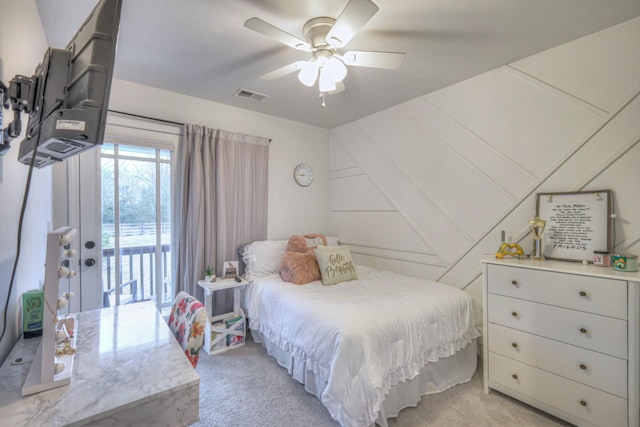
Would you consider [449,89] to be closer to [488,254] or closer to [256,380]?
[488,254]

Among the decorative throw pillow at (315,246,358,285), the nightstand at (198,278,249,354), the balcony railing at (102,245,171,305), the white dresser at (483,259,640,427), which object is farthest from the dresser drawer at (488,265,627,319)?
the balcony railing at (102,245,171,305)

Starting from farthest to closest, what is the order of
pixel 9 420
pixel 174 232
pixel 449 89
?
pixel 174 232 < pixel 449 89 < pixel 9 420

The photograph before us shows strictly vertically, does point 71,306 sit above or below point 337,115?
below

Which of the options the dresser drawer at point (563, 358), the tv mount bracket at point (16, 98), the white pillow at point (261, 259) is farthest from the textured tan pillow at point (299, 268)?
the tv mount bracket at point (16, 98)

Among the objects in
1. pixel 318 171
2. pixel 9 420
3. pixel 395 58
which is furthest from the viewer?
pixel 318 171

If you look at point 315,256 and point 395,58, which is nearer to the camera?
point 395,58

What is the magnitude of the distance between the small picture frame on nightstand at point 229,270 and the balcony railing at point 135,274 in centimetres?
55

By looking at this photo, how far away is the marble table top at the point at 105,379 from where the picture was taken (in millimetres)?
786

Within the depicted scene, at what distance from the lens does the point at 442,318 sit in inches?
80.2

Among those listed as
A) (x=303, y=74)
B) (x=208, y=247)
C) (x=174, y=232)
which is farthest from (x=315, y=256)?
(x=303, y=74)

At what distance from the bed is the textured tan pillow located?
0.26 feet

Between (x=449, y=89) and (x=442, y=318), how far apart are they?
2065 millimetres

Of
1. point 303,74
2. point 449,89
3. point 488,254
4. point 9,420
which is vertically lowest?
point 9,420

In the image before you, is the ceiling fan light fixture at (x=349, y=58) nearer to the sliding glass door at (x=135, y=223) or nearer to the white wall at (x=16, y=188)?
the white wall at (x=16, y=188)
